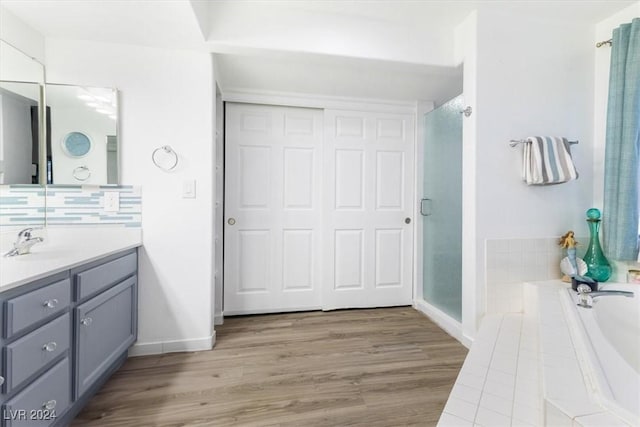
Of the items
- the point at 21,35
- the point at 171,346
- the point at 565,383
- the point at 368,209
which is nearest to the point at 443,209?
the point at 368,209

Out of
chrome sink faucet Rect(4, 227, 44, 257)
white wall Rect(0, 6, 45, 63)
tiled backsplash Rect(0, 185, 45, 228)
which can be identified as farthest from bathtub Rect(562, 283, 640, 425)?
white wall Rect(0, 6, 45, 63)

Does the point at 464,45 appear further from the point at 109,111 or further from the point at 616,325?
the point at 109,111

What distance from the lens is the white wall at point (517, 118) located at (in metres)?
1.81

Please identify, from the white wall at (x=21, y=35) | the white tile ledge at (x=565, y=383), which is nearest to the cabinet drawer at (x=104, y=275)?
the white wall at (x=21, y=35)

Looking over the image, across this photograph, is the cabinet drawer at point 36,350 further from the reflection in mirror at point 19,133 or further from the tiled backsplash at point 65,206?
the reflection in mirror at point 19,133

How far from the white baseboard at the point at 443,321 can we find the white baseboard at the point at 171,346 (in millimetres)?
1785

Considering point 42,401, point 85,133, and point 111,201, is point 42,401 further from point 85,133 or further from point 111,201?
point 85,133

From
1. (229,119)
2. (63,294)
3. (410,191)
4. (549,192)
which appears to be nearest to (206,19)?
(229,119)

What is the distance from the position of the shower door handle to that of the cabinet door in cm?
243

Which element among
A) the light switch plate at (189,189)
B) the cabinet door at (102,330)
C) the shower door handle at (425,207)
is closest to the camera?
the cabinet door at (102,330)

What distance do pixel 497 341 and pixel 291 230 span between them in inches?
68.2

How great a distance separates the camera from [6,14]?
1503mm

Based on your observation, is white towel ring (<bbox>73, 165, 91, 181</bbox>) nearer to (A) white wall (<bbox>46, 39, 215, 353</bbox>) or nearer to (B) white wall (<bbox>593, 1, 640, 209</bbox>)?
(A) white wall (<bbox>46, 39, 215, 353</bbox>)

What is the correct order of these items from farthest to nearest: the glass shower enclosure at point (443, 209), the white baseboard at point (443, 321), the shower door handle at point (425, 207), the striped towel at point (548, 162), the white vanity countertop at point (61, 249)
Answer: the shower door handle at point (425, 207) → the glass shower enclosure at point (443, 209) → the white baseboard at point (443, 321) → the striped towel at point (548, 162) → the white vanity countertop at point (61, 249)
